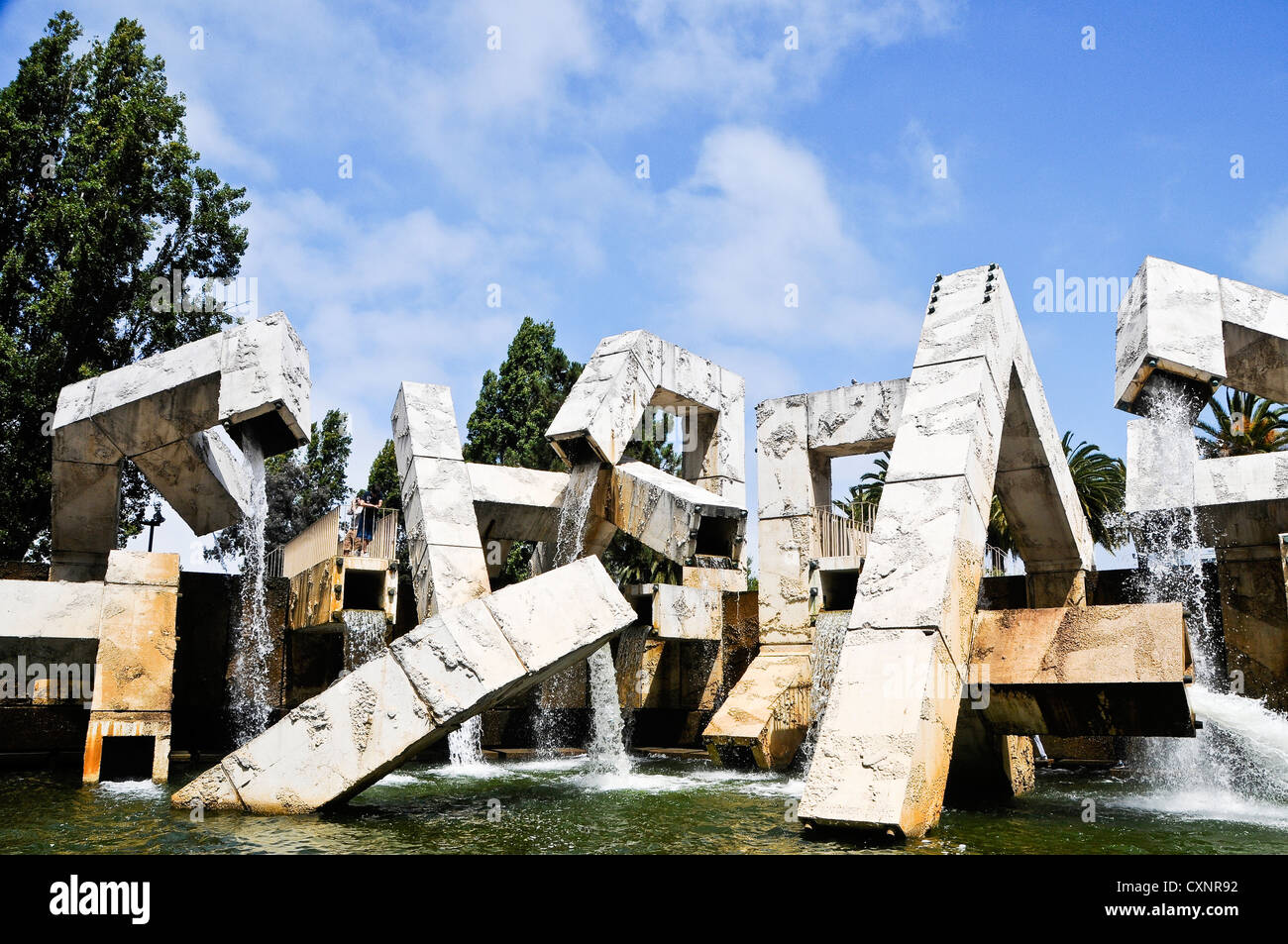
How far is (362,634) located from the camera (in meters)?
11.4

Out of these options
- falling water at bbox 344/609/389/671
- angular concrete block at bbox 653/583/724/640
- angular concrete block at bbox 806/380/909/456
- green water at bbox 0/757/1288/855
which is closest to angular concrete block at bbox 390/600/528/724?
green water at bbox 0/757/1288/855

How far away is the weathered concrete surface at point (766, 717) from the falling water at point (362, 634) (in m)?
3.98

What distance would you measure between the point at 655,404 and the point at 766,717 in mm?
6069

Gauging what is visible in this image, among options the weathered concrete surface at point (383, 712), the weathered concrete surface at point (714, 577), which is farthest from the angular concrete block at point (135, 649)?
the weathered concrete surface at point (714, 577)

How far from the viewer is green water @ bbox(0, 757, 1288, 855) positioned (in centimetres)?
549

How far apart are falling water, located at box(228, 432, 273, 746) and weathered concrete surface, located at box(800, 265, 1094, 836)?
794 centimetres

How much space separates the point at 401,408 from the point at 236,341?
268 cm

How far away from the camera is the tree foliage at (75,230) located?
53.8 feet

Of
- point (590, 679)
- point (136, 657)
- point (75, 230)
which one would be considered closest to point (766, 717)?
point (590, 679)

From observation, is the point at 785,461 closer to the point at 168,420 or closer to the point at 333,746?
the point at 168,420

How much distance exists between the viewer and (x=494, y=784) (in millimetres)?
8883

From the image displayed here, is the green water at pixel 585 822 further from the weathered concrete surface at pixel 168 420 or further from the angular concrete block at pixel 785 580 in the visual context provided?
the weathered concrete surface at pixel 168 420

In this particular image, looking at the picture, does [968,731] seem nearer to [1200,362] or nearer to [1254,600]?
[1200,362]
